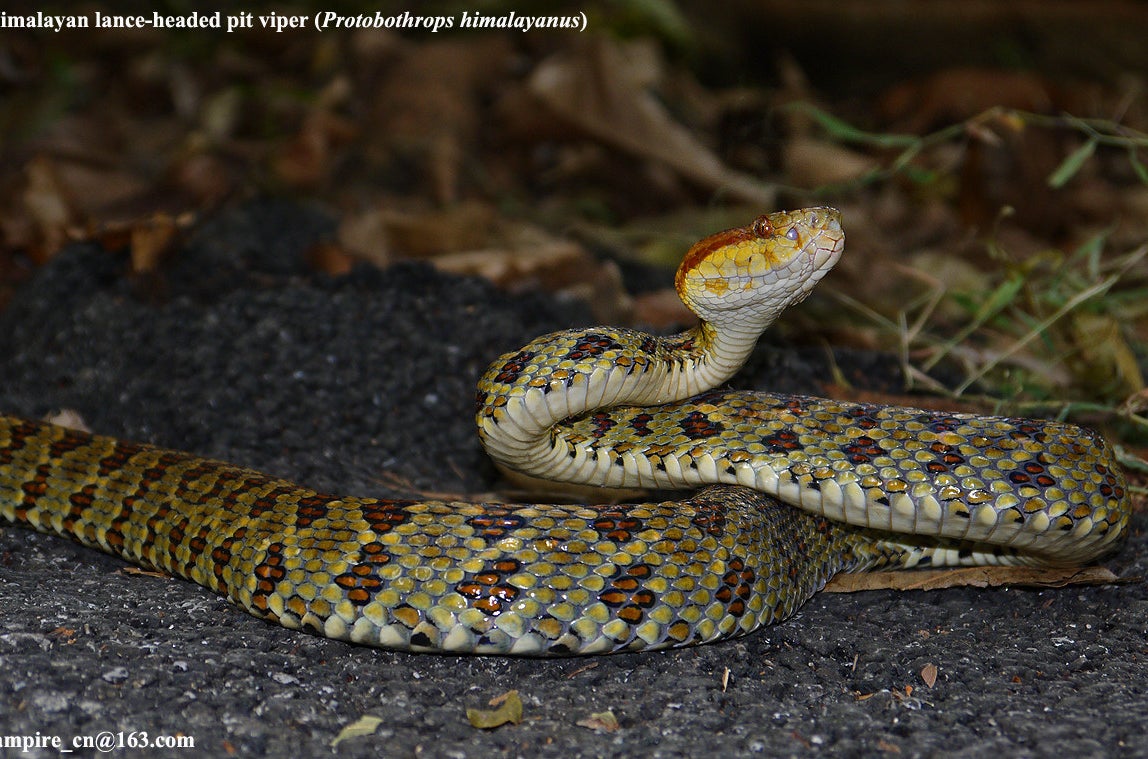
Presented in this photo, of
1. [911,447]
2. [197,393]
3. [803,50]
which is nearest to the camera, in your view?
[911,447]

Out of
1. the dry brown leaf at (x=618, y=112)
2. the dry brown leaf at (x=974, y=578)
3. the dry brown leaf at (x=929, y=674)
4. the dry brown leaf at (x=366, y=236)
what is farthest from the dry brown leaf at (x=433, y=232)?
the dry brown leaf at (x=929, y=674)

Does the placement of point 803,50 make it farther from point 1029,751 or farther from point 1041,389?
point 1029,751

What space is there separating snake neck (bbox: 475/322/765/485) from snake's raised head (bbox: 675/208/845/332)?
140mm

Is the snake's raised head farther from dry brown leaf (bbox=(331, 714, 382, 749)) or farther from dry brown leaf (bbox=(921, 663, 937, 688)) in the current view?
dry brown leaf (bbox=(331, 714, 382, 749))

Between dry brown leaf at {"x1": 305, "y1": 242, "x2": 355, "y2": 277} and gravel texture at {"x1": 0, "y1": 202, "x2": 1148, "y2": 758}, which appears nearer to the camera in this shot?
gravel texture at {"x1": 0, "y1": 202, "x2": 1148, "y2": 758}

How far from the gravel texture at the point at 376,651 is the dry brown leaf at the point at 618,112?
2.57 metres

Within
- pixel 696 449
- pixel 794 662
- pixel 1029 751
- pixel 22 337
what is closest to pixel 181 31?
pixel 22 337

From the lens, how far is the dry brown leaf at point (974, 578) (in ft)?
13.0

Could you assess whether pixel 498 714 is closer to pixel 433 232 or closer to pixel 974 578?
pixel 974 578

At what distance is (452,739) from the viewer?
2.87 meters

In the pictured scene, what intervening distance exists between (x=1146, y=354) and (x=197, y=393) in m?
5.19

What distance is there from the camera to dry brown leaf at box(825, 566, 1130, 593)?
3.96m

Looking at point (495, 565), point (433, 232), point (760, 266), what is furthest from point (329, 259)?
point (495, 565)

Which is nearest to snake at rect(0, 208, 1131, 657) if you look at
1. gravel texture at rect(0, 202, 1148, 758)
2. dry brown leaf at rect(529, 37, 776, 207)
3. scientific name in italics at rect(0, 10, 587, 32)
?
gravel texture at rect(0, 202, 1148, 758)
